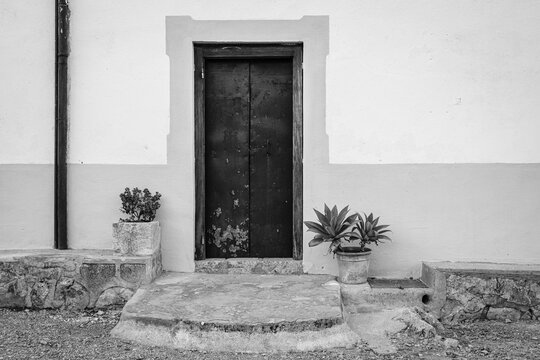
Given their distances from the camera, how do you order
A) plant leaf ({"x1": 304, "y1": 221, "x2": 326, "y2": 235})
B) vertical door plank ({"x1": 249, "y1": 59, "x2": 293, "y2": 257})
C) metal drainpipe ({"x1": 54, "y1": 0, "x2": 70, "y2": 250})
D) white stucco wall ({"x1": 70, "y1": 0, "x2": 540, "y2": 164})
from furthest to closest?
vertical door plank ({"x1": 249, "y1": 59, "x2": 293, "y2": 257}), metal drainpipe ({"x1": 54, "y1": 0, "x2": 70, "y2": 250}), white stucco wall ({"x1": 70, "y1": 0, "x2": 540, "y2": 164}), plant leaf ({"x1": 304, "y1": 221, "x2": 326, "y2": 235})

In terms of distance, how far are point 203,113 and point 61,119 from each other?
54.2 inches

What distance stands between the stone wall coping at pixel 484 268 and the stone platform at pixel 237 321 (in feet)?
3.63

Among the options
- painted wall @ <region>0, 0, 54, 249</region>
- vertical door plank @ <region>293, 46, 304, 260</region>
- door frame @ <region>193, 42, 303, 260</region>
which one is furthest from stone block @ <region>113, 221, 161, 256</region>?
vertical door plank @ <region>293, 46, 304, 260</region>

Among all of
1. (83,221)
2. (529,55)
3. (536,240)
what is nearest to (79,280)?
(83,221)

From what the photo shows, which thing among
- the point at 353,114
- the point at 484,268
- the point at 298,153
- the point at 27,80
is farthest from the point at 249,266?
the point at 27,80

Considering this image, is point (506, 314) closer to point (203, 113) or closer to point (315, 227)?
point (315, 227)

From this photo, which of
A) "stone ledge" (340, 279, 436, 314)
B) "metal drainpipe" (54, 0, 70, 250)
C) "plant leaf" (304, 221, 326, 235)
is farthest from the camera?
"metal drainpipe" (54, 0, 70, 250)

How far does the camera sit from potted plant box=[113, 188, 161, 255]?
16.6 ft

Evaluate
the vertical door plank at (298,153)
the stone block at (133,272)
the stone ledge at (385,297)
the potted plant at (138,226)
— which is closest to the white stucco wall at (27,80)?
the potted plant at (138,226)

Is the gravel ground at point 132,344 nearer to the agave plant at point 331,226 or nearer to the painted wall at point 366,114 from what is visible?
the painted wall at point 366,114

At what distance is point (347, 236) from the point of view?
511 centimetres

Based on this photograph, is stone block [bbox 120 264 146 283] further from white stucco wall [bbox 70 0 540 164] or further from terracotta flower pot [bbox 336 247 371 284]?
terracotta flower pot [bbox 336 247 371 284]

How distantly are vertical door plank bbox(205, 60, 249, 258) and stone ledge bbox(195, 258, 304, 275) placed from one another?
222 mm

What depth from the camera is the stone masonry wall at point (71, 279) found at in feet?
16.3
